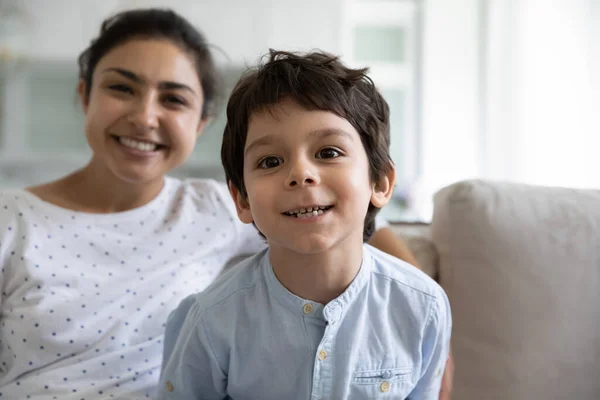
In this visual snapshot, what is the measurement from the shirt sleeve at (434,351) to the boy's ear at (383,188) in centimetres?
21

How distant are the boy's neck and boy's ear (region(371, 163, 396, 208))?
9 centimetres

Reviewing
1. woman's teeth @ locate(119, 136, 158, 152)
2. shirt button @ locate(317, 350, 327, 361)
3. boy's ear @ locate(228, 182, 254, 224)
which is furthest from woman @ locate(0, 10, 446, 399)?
shirt button @ locate(317, 350, 327, 361)

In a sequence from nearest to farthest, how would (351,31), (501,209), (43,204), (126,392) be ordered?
(126,392), (43,204), (501,209), (351,31)

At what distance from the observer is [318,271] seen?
3.42ft

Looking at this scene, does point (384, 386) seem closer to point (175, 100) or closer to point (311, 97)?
point (311, 97)

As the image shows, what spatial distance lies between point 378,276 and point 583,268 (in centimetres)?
62

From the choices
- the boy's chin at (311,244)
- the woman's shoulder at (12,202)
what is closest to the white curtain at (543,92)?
the boy's chin at (311,244)

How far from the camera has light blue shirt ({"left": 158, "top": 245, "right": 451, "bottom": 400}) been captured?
1027 millimetres

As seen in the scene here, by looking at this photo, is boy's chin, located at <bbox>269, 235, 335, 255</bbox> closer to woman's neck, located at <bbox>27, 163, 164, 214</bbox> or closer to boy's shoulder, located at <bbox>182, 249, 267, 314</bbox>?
boy's shoulder, located at <bbox>182, 249, 267, 314</bbox>

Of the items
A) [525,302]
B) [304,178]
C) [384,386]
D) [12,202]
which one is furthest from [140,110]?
[525,302]

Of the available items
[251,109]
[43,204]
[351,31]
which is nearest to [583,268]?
[251,109]

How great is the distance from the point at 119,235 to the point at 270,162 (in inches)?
22.7

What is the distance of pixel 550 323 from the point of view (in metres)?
1.42

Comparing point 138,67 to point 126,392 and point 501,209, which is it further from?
point 501,209
